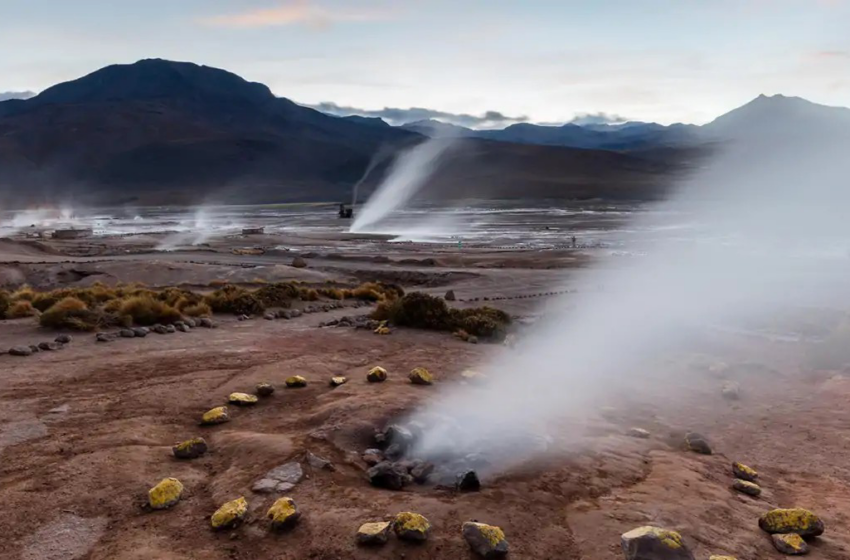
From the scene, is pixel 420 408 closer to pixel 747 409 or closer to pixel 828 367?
pixel 747 409

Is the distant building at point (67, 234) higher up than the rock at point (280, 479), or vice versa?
the rock at point (280, 479)

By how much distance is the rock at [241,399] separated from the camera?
793 cm

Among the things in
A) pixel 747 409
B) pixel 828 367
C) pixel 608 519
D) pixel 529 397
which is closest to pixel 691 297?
pixel 828 367

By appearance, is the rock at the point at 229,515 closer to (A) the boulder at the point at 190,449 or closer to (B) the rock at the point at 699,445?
(A) the boulder at the point at 190,449

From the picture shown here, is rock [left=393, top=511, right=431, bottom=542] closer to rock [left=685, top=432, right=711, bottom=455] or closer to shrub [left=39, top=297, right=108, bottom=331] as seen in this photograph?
rock [left=685, top=432, right=711, bottom=455]

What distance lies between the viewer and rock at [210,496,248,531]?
16.2 feet

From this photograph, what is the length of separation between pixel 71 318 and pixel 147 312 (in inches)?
53.2

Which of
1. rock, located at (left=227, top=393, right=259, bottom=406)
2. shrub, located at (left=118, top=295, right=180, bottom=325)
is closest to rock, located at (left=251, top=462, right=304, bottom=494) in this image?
rock, located at (left=227, top=393, right=259, bottom=406)

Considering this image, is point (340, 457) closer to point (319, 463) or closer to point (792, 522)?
point (319, 463)

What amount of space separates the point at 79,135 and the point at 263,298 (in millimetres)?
189456

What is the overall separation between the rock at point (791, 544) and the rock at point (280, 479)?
3.74 m

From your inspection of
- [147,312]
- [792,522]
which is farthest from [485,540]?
[147,312]

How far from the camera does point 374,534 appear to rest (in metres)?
4.68

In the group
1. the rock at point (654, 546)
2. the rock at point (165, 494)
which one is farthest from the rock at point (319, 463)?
the rock at point (654, 546)
